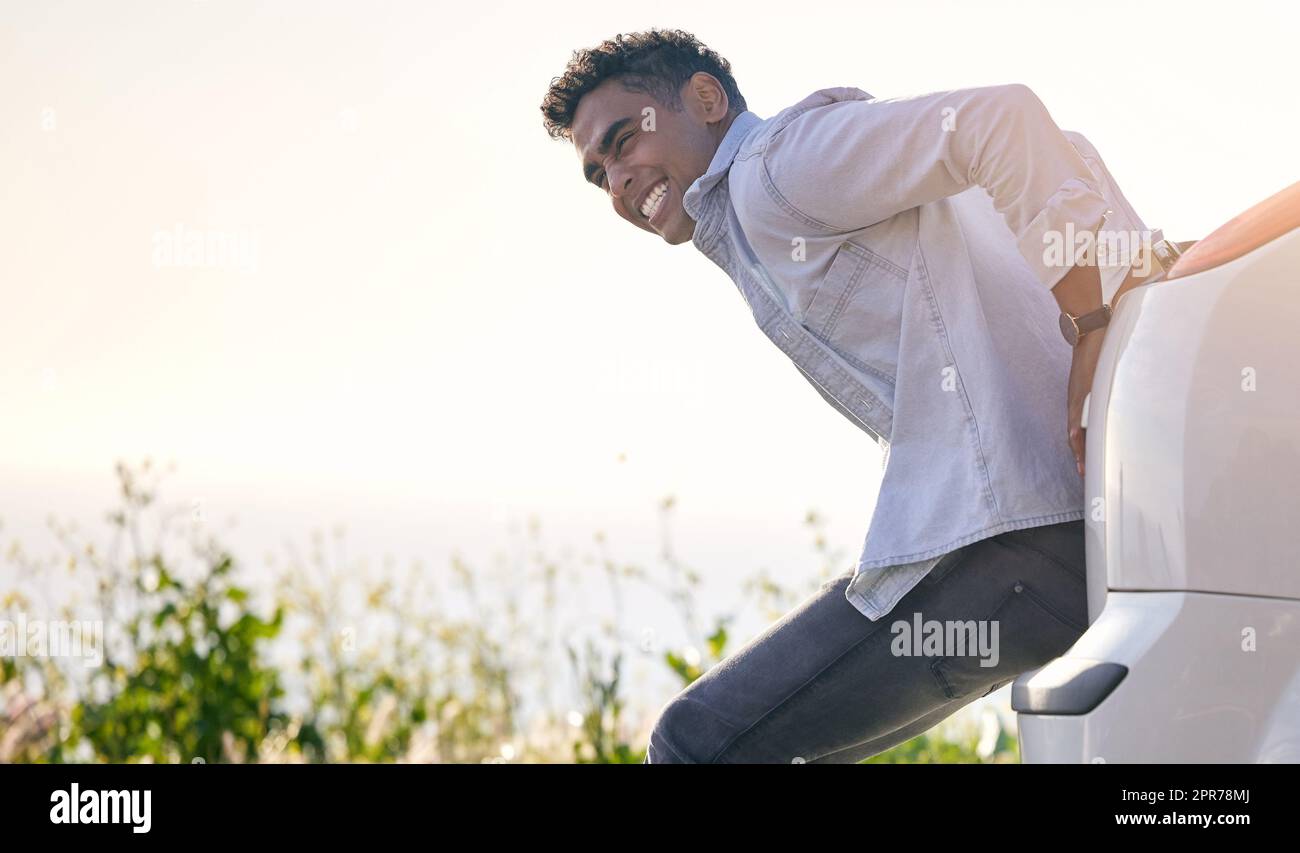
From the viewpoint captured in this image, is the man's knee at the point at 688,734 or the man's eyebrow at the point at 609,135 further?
the man's eyebrow at the point at 609,135

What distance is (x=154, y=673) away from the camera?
11.9ft

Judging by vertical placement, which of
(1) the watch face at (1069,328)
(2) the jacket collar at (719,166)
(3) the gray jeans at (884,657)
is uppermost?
(2) the jacket collar at (719,166)

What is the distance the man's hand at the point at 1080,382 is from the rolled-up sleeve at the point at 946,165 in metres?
0.10

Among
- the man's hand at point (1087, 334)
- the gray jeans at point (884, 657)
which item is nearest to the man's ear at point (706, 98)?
the man's hand at point (1087, 334)

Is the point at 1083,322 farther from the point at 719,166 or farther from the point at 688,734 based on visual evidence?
the point at 688,734

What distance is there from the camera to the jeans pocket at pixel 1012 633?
1852mm

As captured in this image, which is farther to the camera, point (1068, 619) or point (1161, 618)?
point (1068, 619)

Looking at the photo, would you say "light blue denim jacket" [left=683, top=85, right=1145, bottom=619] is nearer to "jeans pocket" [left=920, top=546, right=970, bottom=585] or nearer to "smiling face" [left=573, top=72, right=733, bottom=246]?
"jeans pocket" [left=920, top=546, right=970, bottom=585]

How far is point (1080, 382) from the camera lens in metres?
1.77

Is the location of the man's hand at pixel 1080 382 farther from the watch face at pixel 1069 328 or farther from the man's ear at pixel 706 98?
the man's ear at pixel 706 98
